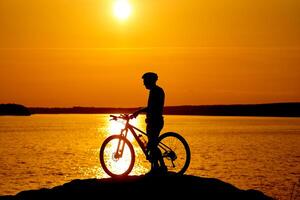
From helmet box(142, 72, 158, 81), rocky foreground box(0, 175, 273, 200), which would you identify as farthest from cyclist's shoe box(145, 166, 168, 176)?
helmet box(142, 72, 158, 81)

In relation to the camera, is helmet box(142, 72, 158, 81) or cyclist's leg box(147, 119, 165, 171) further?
cyclist's leg box(147, 119, 165, 171)

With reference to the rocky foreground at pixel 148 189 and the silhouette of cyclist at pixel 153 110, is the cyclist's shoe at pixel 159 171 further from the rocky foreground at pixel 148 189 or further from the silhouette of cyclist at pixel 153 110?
the rocky foreground at pixel 148 189

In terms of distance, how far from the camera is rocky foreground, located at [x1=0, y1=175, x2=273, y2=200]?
50.6ft

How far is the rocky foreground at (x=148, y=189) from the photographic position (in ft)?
50.6

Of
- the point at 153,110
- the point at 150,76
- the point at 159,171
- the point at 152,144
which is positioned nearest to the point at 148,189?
the point at 159,171

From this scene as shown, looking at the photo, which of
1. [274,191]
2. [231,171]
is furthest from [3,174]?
[274,191]

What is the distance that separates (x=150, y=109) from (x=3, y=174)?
4361cm

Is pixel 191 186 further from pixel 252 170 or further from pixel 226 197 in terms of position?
A: pixel 252 170

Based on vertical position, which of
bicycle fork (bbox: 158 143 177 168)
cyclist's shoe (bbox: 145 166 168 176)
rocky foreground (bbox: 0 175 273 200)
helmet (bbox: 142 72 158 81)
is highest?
helmet (bbox: 142 72 158 81)

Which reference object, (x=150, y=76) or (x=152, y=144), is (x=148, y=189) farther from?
(x=150, y=76)

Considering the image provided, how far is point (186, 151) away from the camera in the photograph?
1669 centimetres

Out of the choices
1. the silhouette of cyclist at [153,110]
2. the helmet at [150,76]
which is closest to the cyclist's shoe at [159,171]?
the silhouette of cyclist at [153,110]

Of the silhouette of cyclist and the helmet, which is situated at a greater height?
the helmet

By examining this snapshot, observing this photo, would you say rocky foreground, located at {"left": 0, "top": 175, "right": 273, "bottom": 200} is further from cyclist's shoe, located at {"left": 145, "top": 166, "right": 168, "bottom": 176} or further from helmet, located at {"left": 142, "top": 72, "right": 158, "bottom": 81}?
helmet, located at {"left": 142, "top": 72, "right": 158, "bottom": 81}
